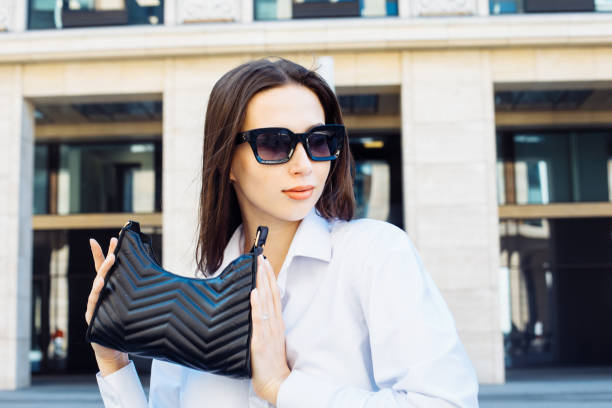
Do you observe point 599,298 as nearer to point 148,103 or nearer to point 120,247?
point 148,103

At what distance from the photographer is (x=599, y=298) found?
16.7m

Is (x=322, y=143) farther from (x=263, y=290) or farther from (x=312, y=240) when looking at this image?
(x=263, y=290)

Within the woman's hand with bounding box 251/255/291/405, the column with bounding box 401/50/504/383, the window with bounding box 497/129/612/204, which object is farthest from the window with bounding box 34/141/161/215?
the woman's hand with bounding box 251/255/291/405

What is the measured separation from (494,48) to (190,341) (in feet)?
40.9

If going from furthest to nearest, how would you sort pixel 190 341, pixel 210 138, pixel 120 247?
pixel 210 138 → pixel 120 247 → pixel 190 341

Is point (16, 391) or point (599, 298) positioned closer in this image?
point (16, 391)

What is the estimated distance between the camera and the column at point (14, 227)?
493 inches

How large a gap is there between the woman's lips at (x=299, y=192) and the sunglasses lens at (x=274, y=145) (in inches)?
3.1

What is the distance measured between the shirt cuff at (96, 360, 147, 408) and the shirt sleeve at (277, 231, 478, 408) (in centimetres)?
46

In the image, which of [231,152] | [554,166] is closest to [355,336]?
[231,152]

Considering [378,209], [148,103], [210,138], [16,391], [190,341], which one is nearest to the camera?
[190,341]

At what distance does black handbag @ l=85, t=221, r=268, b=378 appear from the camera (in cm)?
123

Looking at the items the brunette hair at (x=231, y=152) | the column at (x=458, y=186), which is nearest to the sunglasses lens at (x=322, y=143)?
the brunette hair at (x=231, y=152)

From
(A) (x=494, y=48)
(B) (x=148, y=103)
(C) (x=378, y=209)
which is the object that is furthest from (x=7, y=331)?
(A) (x=494, y=48)
